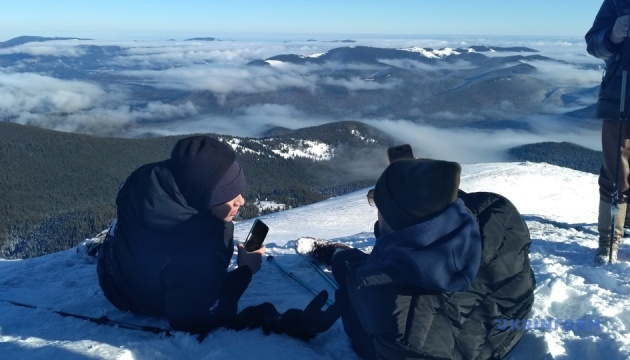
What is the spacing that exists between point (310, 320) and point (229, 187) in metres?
1.20

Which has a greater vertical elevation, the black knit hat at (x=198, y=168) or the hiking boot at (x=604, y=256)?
the black knit hat at (x=198, y=168)

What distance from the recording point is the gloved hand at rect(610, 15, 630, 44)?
5.04 m

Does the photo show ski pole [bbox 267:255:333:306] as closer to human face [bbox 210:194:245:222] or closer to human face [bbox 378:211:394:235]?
human face [bbox 210:194:245:222]

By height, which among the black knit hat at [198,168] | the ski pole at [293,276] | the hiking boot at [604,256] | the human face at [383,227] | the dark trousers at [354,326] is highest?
the black knit hat at [198,168]

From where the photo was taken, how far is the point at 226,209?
419cm

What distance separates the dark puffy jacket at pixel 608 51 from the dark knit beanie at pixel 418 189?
3540 mm

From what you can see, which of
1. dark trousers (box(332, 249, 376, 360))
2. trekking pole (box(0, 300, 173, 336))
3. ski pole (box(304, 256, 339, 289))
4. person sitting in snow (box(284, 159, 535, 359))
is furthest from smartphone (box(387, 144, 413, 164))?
trekking pole (box(0, 300, 173, 336))

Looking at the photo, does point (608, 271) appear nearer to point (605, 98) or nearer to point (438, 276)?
point (605, 98)

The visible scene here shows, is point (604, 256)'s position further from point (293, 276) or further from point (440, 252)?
point (440, 252)

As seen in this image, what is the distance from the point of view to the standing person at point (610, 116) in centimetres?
536

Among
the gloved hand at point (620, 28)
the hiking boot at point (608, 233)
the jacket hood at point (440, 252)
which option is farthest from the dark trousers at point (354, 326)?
the gloved hand at point (620, 28)

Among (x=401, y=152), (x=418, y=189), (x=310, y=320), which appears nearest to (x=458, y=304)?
(x=418, y=189)

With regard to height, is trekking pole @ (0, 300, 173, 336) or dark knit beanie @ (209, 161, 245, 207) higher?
dark knit beanie @ (209, 161, 245, 207)

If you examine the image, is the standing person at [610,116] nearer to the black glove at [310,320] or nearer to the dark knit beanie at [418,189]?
the black glove at [310,320]
